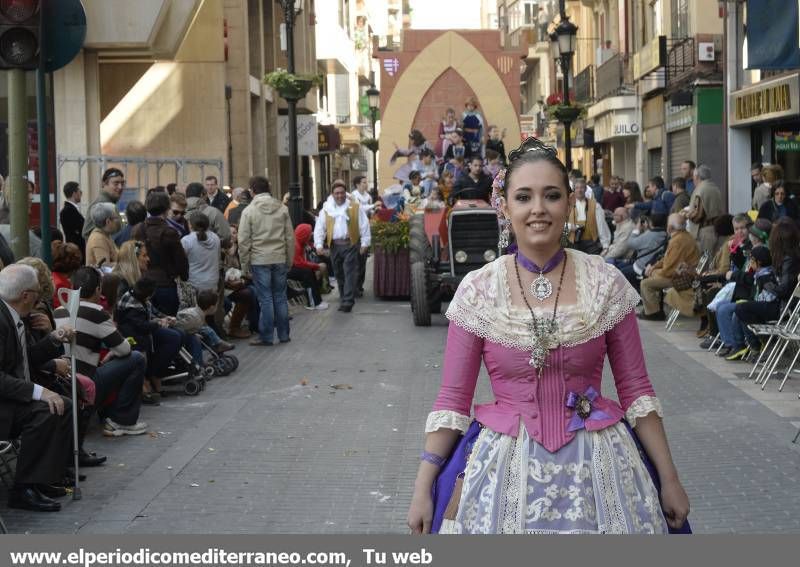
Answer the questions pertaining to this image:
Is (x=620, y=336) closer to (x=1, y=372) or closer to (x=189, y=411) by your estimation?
(x=1, y=372)

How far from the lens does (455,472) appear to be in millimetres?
4098

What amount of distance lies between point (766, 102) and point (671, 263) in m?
7.12

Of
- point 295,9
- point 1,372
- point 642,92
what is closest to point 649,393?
point 1,372

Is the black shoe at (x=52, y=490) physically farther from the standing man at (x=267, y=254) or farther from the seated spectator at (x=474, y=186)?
the seated spectator at (x=474, y=186)

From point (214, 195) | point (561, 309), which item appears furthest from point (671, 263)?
point (561, 309)

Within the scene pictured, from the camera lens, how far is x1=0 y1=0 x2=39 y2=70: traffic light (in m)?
8.57

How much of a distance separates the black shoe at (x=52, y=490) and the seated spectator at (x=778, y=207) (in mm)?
11484

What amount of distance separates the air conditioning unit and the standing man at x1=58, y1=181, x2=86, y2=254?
59.8 feet

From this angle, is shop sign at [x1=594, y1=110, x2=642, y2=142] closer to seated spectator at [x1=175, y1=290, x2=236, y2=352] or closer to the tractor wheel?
the tractor wheel

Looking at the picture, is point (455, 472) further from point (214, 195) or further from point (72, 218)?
point (214, 195)

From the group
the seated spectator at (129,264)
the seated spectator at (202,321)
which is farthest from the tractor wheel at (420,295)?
the seated spectator at (129,264)

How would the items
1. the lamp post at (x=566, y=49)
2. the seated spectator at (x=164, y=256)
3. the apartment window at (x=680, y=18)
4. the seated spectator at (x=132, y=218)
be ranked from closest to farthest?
the seated spectator at (x=164, y=256) → the seated spectator at (x=132, y=218) → the lamp post at (x=566, y=49) → the apartment window at (x=680, y=18)

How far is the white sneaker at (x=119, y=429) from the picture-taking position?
1005cm

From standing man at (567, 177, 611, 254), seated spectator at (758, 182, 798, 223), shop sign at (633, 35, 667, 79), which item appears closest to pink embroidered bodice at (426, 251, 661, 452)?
seated spectator at (758, 182, 798, 223)
